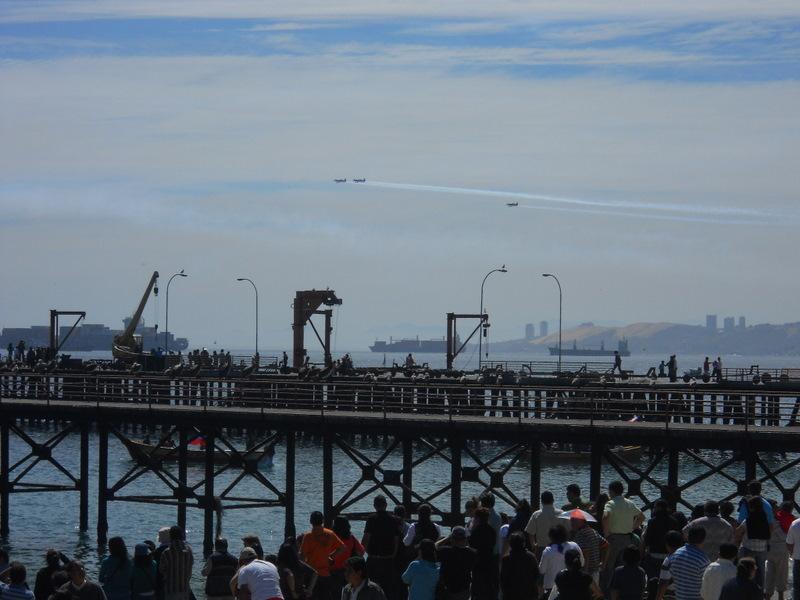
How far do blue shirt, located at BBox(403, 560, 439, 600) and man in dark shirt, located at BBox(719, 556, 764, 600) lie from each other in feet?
11.5

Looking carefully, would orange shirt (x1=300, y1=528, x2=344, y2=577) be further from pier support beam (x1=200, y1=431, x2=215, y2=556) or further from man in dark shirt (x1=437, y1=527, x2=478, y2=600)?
pier support beam (x1=200, y1=431, x2=215, y2=556)

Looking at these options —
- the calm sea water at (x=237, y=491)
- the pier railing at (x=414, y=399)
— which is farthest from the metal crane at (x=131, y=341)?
the pier railing at (x=414, y=399)

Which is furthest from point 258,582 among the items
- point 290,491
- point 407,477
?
point 290,491

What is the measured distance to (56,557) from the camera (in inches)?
658

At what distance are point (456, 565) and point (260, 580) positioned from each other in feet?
8.71

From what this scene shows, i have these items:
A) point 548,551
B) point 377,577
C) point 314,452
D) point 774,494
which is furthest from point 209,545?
point 314,452

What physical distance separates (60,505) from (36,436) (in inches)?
1390

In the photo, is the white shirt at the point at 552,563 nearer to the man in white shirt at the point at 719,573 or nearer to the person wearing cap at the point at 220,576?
the man in white shirt at the point at 719,573

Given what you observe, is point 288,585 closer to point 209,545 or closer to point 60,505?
point 209,545

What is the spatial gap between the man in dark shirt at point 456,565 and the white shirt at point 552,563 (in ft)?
3.17

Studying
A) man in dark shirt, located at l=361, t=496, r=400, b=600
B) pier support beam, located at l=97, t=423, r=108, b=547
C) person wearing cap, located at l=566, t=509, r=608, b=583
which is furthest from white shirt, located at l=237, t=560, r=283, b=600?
pier support beam, located at l=97, t=423, r=108, b=547

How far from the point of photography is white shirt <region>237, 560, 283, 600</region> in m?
15.0

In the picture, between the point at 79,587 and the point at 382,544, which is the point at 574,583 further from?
the point at 79,587

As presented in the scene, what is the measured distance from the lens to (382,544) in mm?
17734
